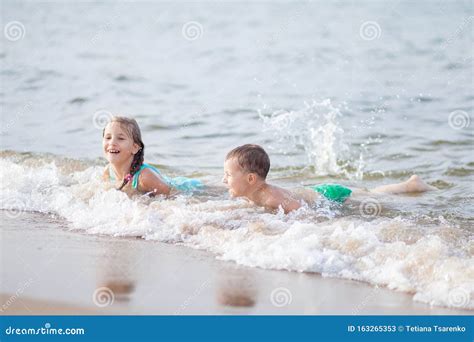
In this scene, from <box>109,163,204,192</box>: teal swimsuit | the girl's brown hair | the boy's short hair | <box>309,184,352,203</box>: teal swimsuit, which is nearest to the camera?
the boy's short hair

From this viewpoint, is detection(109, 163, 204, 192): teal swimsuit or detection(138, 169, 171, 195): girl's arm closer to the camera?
detection(138, 169, 171, 195): girl's arm

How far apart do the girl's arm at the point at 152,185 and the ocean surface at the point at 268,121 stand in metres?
0.24

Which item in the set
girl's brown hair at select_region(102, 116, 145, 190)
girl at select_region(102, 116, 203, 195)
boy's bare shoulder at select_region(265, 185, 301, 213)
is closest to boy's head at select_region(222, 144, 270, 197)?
boy's bare shoulder at select_region(265, 185, 301, 213)

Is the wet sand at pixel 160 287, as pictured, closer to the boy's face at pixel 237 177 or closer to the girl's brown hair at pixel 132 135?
the boy's face at pixel 237 177

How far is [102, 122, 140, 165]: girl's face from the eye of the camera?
7586mm

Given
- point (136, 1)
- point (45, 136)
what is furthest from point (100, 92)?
point (136, 1)

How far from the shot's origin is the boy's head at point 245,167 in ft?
22.8

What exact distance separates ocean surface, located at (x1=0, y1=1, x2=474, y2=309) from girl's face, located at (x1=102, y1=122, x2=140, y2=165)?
341 millimetres

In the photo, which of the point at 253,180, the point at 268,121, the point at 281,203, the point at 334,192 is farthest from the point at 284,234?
the point at 268,121

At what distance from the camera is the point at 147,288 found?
507 cm

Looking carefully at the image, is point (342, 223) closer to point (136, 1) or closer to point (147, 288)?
point (147, 288)

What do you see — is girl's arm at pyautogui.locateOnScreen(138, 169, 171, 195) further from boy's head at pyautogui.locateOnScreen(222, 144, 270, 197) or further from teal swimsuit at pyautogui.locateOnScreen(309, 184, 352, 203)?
teal swimsuit at pyautogui.locateOnScreen(309, 184, 352, 203)

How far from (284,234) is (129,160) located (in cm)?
230
